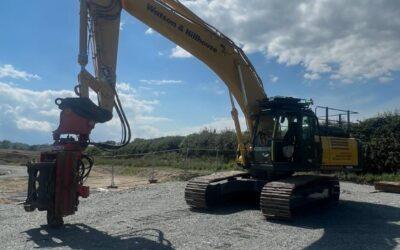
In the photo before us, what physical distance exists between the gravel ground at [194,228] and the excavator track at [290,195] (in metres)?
0.26

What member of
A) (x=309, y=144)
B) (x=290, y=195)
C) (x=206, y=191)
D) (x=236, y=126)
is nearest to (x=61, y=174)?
(x=206, y=191)

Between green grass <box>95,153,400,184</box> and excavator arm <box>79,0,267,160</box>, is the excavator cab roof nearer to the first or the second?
excavator arm <box>79,0,267,160</box>

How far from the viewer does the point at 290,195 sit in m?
9.88

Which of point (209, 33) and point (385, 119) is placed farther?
point (385, 119)

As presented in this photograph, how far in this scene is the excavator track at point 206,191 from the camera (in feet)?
37.3

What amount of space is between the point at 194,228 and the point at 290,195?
83.5 inches

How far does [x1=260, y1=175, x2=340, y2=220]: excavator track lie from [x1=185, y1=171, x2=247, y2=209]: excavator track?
153cm

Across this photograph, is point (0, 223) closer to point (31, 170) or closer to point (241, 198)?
point (31, 170)

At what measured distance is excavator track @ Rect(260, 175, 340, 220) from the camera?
988 cm

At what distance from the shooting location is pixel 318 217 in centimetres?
1091

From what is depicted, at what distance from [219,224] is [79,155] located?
10.1 feet

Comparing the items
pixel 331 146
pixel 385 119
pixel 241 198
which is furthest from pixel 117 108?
pixel 385 119

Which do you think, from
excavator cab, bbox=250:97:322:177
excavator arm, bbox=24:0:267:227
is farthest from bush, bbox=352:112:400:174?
excavator arm, bbox=24:0:267:227

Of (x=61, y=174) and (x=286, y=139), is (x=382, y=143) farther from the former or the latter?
(x=61, y=174)
